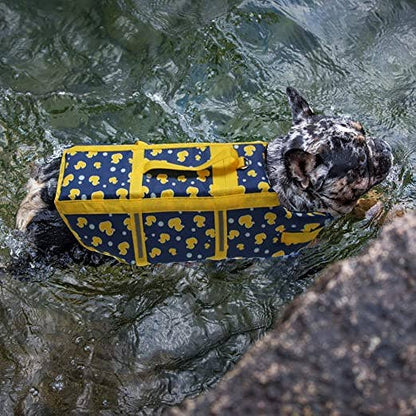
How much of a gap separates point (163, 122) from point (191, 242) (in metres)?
2.27

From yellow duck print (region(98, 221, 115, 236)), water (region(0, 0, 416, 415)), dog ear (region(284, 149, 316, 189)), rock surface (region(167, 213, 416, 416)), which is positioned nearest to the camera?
rock surface (region(167, 213, 416, 416))

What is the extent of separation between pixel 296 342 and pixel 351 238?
147 inches

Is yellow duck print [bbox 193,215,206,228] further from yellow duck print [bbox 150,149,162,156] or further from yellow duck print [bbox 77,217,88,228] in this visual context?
yellow duck print [bbox 77,217,88,228]

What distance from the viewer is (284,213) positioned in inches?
168

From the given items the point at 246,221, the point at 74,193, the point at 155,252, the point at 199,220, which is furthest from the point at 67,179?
the point at 246,221

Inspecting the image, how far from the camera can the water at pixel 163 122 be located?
4.88 meters

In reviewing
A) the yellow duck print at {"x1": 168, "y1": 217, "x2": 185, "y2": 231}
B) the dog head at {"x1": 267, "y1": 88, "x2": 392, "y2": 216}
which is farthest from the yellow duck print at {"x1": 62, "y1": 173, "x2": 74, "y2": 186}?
the dog head at {"x1": 267, "y1": 88, "x2": 392, "y2": 216}

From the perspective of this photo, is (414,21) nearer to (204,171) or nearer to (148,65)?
(148,65)

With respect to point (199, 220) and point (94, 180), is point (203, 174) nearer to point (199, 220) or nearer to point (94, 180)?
point (199, 220)

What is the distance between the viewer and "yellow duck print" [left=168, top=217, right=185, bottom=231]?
4.19 metres

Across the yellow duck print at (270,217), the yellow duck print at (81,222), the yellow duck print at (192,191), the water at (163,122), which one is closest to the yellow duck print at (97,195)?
the yellow duck print at (81,222)

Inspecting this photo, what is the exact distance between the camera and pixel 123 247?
4.37 m

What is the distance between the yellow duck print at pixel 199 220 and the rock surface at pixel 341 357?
2368 mm

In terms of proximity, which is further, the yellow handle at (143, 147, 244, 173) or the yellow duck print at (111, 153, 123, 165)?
the yellow duck print at (111, 153, 123, 165)
